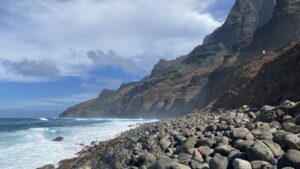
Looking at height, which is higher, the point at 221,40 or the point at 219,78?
the point at 221,40

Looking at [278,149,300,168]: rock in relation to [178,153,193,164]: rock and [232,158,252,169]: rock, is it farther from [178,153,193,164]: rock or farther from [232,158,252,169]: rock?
[178,153,193,164]: rock

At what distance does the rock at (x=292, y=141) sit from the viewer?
12.7 m

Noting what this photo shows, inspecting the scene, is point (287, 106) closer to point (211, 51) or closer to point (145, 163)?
point (145, 163)

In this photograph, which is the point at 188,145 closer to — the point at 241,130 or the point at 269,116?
the point at 241,130

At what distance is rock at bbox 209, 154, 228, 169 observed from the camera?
12203mm

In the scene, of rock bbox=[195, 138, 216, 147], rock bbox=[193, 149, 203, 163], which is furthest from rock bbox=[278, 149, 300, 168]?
rock bbox=[195, 138, 216, 147]

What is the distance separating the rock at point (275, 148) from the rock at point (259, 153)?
21cm

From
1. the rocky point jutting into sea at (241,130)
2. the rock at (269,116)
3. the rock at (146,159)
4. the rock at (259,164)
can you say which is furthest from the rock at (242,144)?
the rock at (269,116)

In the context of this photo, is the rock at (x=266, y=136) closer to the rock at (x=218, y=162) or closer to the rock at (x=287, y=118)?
the rock at (x=218, y=162)

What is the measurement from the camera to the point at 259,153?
12.3 m

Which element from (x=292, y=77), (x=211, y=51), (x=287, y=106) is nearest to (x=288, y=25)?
(x=292, y=77)

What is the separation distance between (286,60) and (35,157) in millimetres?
23165

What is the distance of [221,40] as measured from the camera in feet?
646

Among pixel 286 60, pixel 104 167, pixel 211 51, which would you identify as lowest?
pixel 104 167
